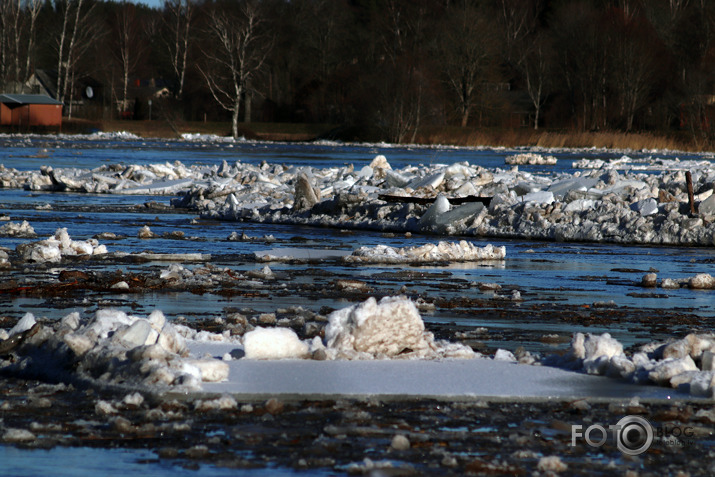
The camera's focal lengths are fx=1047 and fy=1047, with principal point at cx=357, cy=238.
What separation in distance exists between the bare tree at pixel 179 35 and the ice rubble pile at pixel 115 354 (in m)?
85.0

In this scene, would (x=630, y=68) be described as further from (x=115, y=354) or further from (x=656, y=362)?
(x=115, y=354)

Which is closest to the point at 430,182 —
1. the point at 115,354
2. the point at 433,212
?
the point at 433,212

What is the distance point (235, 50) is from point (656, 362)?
79.7m

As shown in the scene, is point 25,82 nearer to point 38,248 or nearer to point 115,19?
point 115,19

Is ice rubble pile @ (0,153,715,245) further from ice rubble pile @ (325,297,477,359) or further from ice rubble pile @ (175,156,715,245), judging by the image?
ice rubble pile @ (325,297,477,359)

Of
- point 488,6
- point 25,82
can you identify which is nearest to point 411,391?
point 25,82

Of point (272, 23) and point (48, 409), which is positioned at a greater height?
point (272, 23)

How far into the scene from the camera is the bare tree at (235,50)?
262 feet

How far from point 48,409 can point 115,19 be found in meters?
107

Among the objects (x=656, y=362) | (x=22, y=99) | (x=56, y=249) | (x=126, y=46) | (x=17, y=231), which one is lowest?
(x=17, y=231)

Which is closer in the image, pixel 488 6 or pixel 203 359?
pixel 203 359

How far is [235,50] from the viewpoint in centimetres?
8375

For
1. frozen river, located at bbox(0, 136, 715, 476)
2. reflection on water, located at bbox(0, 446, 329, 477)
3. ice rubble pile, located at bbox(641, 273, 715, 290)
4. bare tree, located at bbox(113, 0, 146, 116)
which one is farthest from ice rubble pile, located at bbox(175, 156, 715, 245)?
bare tree, located at bbox(113, 0, 146, 116)

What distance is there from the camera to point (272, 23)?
9094 centimetres
